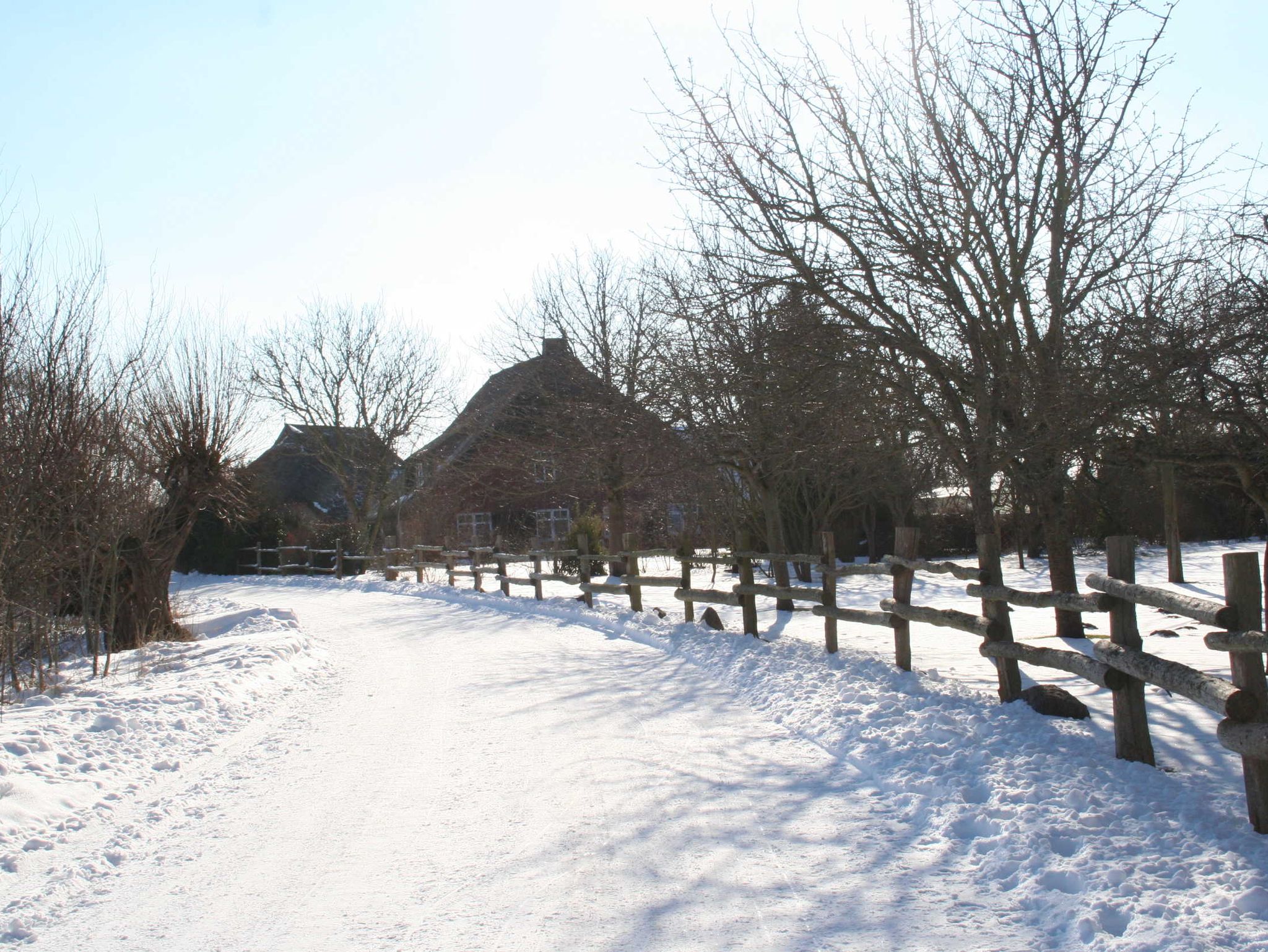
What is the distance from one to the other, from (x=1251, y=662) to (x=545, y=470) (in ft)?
73.1

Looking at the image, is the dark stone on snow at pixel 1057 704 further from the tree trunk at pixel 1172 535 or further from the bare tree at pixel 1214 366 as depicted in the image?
the tree trunk at pixel 1172 535

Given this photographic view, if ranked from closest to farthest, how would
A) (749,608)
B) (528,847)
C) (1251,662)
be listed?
→ (1251,662)
(528,847)
(749,608)

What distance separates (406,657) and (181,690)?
391 centimetres

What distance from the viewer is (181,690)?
29.7ft

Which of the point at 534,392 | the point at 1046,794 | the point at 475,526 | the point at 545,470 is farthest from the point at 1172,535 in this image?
the point at 475,526

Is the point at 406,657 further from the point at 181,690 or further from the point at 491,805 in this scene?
the point at 491,805

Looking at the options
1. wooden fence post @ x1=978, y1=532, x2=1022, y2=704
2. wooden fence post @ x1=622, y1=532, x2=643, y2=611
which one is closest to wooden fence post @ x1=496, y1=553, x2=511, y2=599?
wooden fence post @ x1=622, y1=532, x2=643, y2=611

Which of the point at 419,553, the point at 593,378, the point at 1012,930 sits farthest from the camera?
the point at 419,553

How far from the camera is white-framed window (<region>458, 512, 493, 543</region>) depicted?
4225 centimetres

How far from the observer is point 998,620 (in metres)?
7.93

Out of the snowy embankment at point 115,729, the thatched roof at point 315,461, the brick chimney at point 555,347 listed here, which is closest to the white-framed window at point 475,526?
the thatched roof at point 315,461

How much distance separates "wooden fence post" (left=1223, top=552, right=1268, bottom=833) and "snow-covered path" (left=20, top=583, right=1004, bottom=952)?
142 cm

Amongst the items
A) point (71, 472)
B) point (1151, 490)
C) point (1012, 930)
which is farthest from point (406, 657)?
point (1151, 490)

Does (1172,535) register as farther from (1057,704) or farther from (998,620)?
(1057,704)
